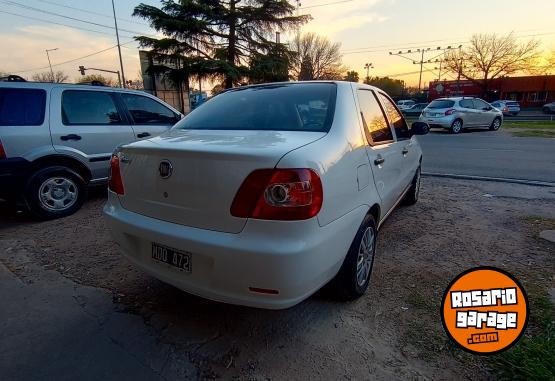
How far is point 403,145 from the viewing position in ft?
11.8

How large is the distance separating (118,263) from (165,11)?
2673cm

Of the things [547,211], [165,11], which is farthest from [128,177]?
[165,11]

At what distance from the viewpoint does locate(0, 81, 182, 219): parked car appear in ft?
13.1

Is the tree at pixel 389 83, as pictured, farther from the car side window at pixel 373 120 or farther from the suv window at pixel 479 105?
the car side window at pixel 373 120

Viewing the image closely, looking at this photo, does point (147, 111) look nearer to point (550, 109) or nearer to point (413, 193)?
point (413, 193)

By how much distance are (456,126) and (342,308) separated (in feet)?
48.6

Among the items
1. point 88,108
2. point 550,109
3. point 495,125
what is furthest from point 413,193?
point 550,109

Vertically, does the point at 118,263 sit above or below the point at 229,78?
below

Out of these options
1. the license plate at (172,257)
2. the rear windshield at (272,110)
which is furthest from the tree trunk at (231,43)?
the license plate at (172,257)

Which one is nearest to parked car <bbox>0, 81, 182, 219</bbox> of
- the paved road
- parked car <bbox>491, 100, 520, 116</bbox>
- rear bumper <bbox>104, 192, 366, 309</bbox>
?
rear bumper <bbox>104, 192, 366, 309</bbox>

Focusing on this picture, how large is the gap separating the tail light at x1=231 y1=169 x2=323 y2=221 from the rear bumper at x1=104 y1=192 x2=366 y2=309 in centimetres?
5

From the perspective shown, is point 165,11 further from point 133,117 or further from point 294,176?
point 294,176

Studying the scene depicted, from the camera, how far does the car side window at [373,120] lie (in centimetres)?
264

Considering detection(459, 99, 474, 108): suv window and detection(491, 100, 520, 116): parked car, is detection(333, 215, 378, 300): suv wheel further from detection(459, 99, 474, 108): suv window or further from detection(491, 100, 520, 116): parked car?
detection(491, 100, 520, 116): parked car
